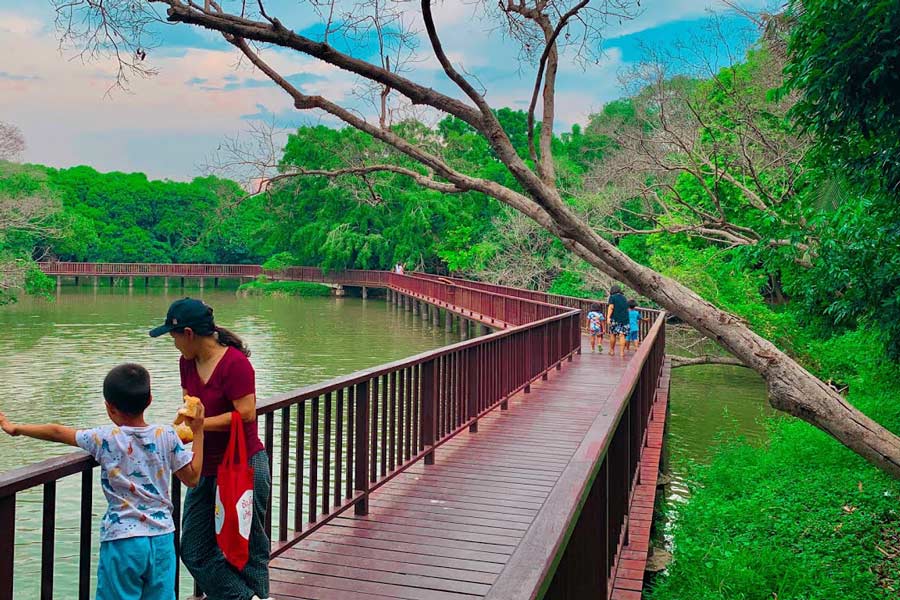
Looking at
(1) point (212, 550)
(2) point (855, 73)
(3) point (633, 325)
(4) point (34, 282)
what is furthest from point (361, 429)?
(4) point (34, 282)

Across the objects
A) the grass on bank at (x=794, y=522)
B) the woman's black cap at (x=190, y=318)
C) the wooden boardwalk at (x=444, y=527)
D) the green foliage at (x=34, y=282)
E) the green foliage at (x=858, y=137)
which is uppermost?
the green foliage at (x=858, y=137)

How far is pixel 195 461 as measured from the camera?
3492mm

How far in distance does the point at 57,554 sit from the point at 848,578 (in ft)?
26.4

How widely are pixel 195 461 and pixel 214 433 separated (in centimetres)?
28

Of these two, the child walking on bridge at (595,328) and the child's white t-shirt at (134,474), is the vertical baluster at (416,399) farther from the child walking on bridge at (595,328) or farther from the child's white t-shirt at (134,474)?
the child walking on bridge at (595,328)

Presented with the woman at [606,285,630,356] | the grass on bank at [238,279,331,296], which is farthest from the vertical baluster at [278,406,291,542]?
the grass on bank at [238,279,331,296]

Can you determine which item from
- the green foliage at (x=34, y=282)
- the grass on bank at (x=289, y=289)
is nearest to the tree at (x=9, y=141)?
the green foliage at (x=34, y=282)

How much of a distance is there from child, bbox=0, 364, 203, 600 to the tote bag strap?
25 cm

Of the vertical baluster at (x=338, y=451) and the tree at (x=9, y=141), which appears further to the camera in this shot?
the tree at (x=9, y=141)

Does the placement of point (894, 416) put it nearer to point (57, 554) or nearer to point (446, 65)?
point (446, 65)

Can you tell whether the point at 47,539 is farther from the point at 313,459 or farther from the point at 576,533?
the point at 313,459

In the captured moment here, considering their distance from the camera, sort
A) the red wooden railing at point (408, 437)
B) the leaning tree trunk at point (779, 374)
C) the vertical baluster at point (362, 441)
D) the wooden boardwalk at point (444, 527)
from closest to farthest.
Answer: the red wooden railing at point (408, 437) → the wooden boardwalk at point (444, 527) → the vertical baluster at point (362, 441) → the leaning tree trunk at point (779, 374)

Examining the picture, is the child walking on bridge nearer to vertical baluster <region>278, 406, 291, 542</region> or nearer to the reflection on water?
the reflection on water

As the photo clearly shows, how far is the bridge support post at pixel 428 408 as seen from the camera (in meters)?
7.09
